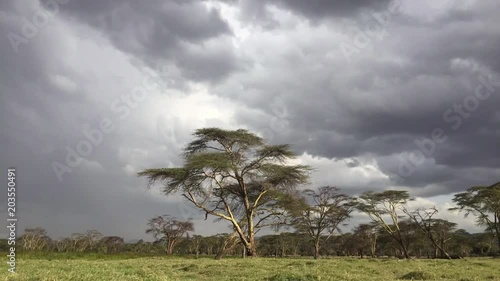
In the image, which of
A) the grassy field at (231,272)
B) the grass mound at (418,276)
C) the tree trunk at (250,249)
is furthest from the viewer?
the tree trunk at (250,249)

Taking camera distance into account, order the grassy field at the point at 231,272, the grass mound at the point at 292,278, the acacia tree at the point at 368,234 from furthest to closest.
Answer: the acacia tree at the point at 368,234
the grass mound at the point at 292,278
the grassy field at the point at 231,272

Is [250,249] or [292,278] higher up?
[292,278]

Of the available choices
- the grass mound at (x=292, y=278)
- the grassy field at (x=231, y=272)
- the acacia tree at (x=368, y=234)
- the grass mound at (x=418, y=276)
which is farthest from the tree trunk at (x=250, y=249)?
the acacia tree at (x=368, y=234)

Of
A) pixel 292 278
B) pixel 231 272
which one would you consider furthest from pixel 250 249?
pixel 292 278

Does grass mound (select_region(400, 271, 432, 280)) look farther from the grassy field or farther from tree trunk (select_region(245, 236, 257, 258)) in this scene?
tree trunk (select_region(245, 236, 257, 258))

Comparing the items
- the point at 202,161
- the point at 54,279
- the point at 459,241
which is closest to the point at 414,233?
the point at 459,241

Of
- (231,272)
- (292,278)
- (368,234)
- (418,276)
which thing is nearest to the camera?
(292,278)

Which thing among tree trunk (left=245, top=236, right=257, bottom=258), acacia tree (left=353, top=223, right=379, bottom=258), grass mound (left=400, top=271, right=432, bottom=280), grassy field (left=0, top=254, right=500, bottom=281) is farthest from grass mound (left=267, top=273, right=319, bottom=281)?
acacia tree (left=353, top=223, right=379, bottom=258)

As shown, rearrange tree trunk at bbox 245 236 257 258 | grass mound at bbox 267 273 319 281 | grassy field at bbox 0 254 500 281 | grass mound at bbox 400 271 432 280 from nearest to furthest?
grassy field at bbox 0 254 500 281 → grass mound at bbox 267 273 319 281 → grass mound at bbox 400 271 432 280 → tree trunk at bbox 245 236 257 258

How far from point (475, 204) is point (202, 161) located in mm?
36482

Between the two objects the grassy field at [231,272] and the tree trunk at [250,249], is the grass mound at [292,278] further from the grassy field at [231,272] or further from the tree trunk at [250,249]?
the tree trunk at [250,249]

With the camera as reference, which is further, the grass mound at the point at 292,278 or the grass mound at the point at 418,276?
the grass mound at the point at 418,276

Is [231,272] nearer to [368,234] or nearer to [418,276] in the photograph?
[418,276]

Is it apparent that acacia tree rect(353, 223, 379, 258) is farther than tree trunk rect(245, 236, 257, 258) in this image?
Yes
